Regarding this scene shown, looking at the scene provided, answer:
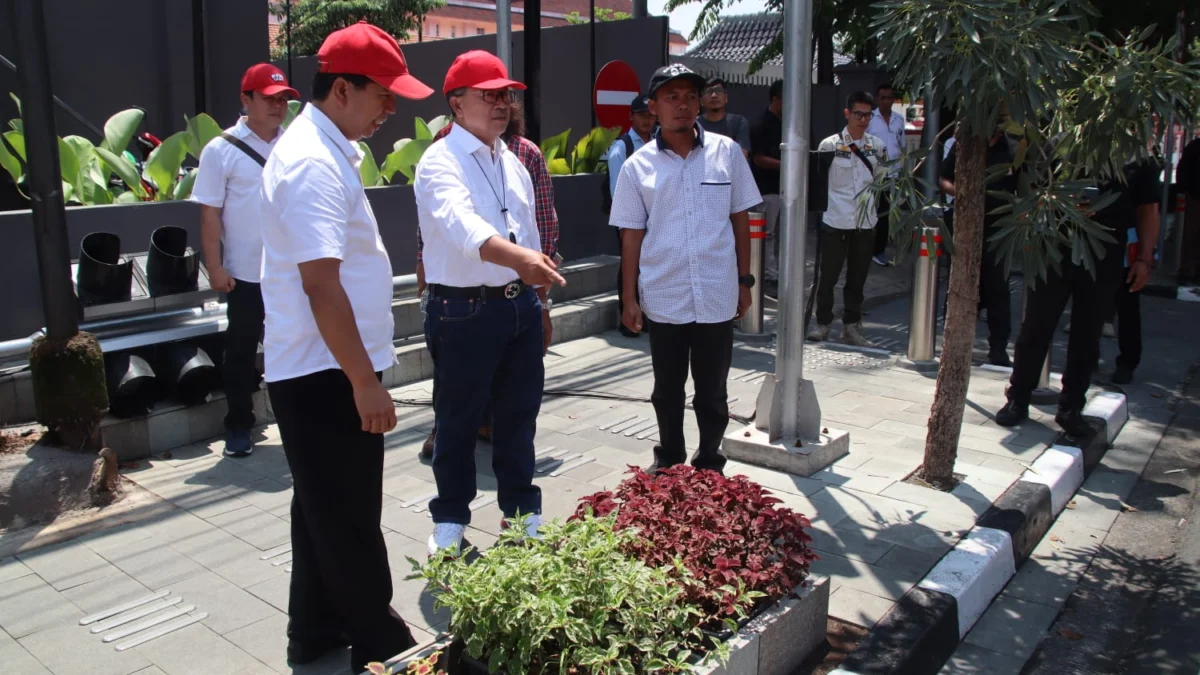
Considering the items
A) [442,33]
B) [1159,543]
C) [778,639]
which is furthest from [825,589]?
[442,33]

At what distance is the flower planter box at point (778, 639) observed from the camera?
2.99 metres

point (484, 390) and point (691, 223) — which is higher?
point (691, 223)

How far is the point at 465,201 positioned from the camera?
12.6ft

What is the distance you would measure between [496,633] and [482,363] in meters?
1.42

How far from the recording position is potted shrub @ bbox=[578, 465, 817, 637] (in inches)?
129

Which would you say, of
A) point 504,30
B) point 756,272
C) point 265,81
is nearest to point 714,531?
point 265,81

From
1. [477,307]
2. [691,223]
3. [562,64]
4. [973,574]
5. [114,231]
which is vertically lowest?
[973,574]

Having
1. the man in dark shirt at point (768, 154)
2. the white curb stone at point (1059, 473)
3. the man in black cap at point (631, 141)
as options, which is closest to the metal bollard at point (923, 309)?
the white curb stone at point (1059, 473)

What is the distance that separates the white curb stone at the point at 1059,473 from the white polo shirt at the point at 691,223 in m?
2.02

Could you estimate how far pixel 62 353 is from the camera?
16.5ft

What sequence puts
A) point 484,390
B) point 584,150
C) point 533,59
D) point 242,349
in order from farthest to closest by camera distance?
point 584,150 → point 533,59 → point 242,349 → point 484,390

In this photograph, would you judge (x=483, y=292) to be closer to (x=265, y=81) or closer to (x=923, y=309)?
(x=265, y=81)

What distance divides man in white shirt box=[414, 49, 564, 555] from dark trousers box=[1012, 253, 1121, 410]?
359cm

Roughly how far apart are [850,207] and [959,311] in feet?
11.0
